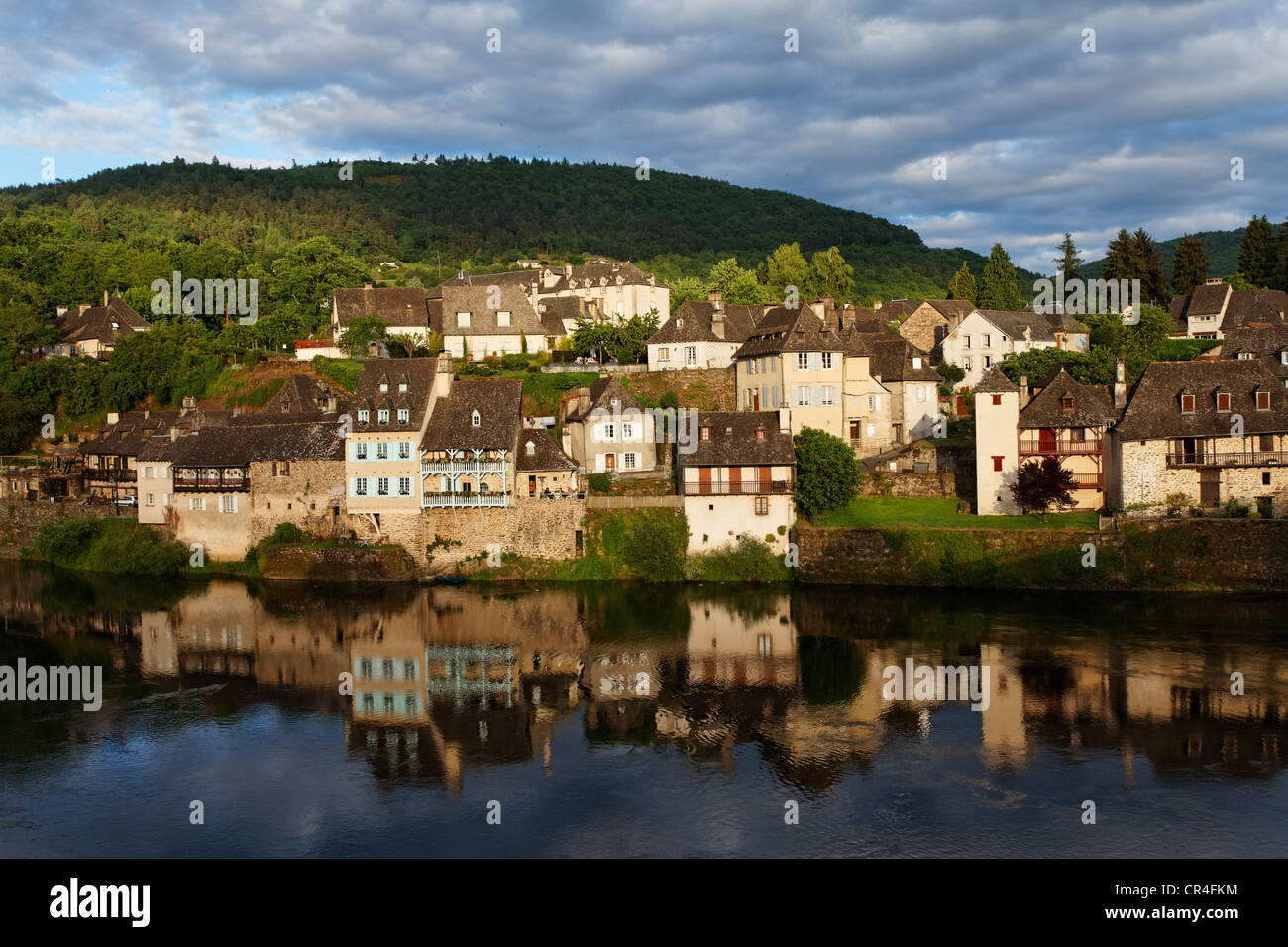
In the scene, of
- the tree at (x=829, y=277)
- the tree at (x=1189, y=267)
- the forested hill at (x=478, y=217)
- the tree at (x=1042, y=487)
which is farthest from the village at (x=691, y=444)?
the forested hill at (x=478, y=217)

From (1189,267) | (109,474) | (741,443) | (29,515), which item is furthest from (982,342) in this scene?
(29,515)

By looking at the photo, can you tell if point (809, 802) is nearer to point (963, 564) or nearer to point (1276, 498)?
point (963, 564)

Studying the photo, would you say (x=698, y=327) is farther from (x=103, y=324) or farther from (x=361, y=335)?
(x=103, y=324)

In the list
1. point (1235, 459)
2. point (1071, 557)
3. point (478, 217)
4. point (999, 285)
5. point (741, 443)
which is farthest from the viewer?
point (478, 217)

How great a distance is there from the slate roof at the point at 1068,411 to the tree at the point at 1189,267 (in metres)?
44.2

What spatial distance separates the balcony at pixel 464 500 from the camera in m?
50.2

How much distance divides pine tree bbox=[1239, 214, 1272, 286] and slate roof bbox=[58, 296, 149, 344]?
8892cm

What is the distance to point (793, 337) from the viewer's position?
55969 millimetres

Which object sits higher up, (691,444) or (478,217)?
(478,217)

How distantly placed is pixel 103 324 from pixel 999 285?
69.6 meters

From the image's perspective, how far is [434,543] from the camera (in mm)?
50688

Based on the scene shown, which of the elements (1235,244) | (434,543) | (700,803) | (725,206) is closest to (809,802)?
(700,803)

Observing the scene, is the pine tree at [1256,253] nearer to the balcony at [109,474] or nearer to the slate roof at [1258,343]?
the slate roof at [1258,343]

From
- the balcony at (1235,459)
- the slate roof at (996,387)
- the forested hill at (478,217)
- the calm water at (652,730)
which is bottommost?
the calm water at (652,730)
